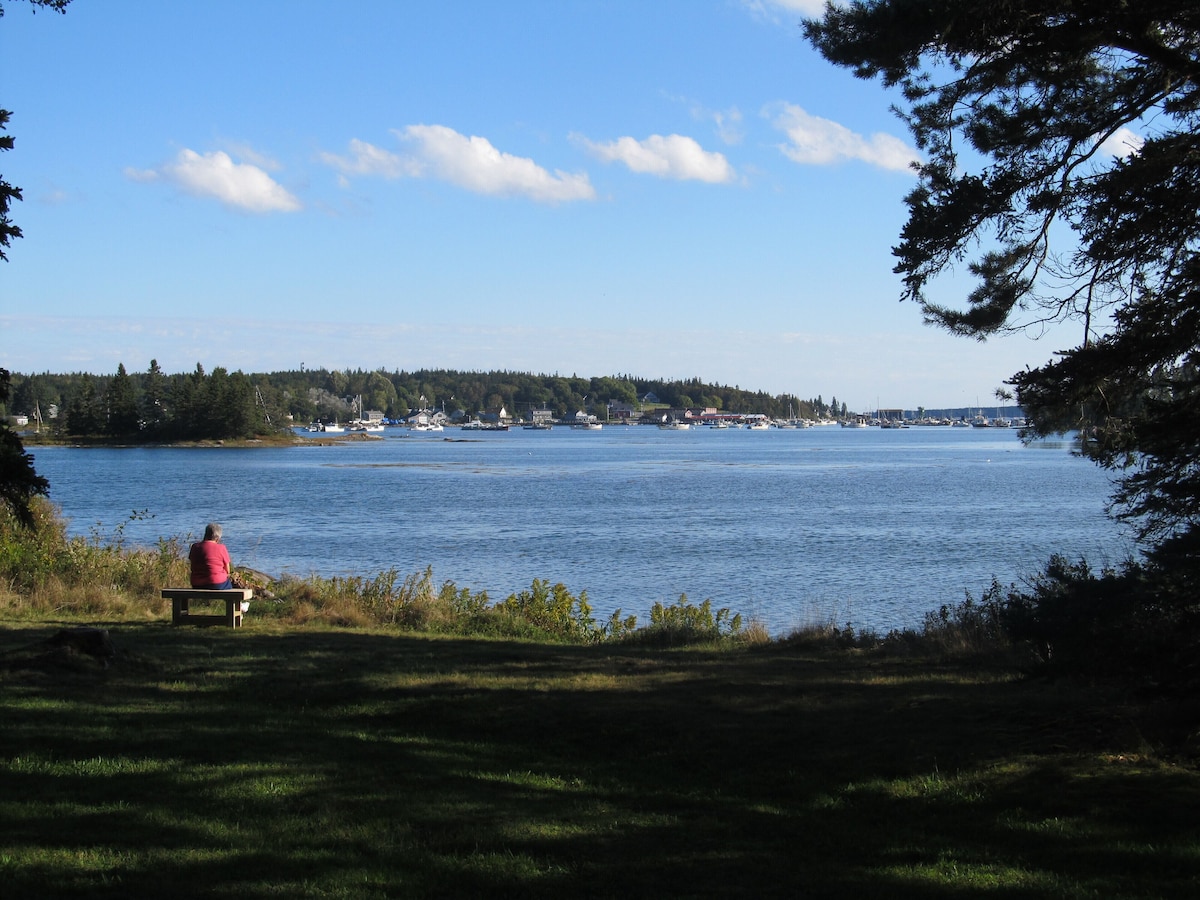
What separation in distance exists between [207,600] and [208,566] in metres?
0.53

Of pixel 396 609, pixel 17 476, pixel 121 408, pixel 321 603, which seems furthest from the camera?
pixel 121 408

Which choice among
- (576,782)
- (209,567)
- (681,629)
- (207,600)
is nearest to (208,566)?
(209,567)

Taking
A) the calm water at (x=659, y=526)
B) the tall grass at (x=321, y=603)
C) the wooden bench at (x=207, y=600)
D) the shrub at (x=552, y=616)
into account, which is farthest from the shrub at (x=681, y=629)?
the wooden bench at (x=207, y=600)

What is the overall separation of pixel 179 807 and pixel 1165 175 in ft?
26.9

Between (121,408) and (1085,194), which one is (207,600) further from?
(121,408)

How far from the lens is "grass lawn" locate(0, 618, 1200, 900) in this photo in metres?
6.06

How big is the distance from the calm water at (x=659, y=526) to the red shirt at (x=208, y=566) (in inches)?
383

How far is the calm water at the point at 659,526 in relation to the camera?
26922mm

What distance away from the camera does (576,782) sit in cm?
797

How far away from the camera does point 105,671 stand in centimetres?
1091

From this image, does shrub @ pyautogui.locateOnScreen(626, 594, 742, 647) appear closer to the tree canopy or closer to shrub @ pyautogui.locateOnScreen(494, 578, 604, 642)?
shrub @ pyautogui.locateOnScreen(494, 578, 604, 642)

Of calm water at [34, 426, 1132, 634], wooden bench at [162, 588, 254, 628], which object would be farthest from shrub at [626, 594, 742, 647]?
wooden bench at [162, 588, 254, 628]

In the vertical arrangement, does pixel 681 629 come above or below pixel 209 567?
below

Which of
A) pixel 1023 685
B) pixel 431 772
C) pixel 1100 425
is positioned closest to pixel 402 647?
pixel 431 772
